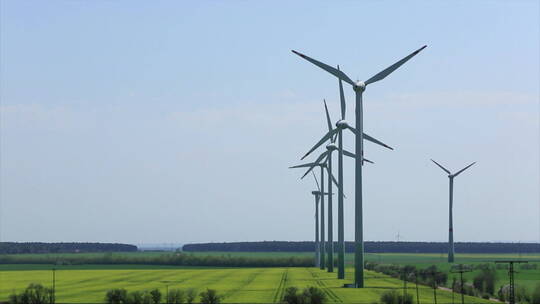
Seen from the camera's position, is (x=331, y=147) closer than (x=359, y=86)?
No

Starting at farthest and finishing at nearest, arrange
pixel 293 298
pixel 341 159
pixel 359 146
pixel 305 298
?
pixel 341 159, pixel 359 146, pixel 293 298, pixel 305 298

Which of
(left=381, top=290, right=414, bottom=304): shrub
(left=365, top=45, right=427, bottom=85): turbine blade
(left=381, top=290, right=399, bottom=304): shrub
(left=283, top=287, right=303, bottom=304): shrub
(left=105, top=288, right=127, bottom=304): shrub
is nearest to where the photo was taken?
(left=381, top=290, right=414, bottom=304): shrub

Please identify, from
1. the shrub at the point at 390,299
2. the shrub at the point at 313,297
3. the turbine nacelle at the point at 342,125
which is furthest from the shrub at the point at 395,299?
the turbine nacelle at the point at 342,125

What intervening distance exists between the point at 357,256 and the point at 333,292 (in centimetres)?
848

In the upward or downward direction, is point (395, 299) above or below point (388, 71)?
below

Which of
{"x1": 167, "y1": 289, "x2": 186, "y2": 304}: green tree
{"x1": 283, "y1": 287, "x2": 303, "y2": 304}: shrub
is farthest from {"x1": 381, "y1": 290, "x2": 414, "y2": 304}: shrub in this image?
{"x1": 167, "y1": 289, "x2": 186, "y2": 304}: green tree

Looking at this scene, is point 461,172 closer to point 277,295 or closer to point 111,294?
point 277,295

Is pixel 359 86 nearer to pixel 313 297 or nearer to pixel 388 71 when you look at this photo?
pixel 388 71

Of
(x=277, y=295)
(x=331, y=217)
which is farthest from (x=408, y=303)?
(x=331, y=217)

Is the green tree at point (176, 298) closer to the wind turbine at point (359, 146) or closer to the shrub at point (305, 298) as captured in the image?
the shrub at point (305, 298)

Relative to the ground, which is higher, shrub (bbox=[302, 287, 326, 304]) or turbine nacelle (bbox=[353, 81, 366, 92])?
turbine nacelle (bbox=[353, 81, 366, 92])

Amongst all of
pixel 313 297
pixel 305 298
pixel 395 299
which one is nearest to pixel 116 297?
pixel 305 298

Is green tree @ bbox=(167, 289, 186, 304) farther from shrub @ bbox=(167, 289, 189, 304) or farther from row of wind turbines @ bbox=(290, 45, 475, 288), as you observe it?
row of wind turbines @ bbox=(290, 45, 475, 288)

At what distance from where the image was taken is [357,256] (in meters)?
99.4
